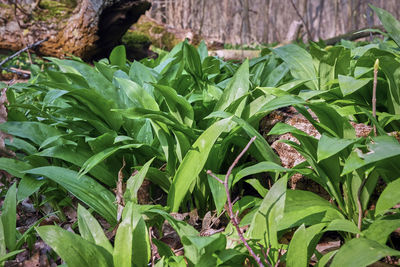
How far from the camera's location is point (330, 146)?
3.76ft

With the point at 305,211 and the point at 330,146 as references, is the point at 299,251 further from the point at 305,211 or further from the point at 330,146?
the point at 330,146

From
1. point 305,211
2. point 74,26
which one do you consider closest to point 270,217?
point 305,211

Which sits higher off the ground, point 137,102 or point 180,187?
point 137,102

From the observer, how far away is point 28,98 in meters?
2.74

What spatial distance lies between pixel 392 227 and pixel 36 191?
4.81 ft

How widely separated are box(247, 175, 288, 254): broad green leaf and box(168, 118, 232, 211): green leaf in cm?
31

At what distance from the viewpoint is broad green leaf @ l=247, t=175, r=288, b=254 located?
1.13m

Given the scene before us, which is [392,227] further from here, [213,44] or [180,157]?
[213,44]

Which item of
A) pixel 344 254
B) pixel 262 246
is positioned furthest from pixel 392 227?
pixel 262 246

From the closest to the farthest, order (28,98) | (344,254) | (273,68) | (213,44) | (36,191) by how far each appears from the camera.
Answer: (344,254), (36,191), (273,68), (28,98), (213,44)

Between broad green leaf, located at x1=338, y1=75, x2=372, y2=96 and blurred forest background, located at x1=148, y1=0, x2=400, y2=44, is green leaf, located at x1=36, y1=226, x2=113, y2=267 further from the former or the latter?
blurred forest background, located at x1=148, y1=0, x2=400, y2=44

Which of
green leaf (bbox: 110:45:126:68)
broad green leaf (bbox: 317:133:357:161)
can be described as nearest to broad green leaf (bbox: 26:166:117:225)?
broad green leaf (bbox: 317:133:357:161)

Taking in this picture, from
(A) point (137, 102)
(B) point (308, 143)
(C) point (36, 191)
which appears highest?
(A) point (137, 102)

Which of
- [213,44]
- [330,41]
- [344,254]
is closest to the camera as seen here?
[344,254]
